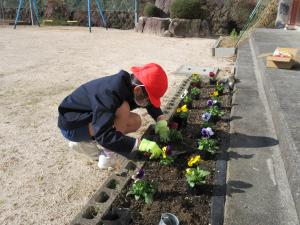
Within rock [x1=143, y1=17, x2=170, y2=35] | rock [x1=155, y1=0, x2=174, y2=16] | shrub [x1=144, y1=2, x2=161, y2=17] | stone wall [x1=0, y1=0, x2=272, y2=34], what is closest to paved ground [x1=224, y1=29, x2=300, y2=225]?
rock [x1=143, y1=17, x2=170, y2=35]

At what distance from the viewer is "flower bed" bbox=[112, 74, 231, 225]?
2318 millimetres

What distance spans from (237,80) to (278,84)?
97 cm

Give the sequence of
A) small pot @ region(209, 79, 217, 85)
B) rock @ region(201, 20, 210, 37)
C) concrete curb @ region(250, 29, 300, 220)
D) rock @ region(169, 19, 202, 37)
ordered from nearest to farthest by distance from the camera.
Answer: concrete curb @ region(250, 29, 300, 220)
small pot @ region(209, 79, 217, 85)
rock @ region(169, 19, 202, 37)
rock @ region(201, 20, 210, 37)

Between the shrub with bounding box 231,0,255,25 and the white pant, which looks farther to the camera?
the shrub with bounding box 231,0,255,25

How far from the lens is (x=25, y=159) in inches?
131

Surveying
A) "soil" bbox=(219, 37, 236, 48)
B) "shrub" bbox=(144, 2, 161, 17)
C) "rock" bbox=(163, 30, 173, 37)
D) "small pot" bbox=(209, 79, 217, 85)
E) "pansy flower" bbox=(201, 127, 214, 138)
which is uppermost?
"shrub" bbox=(144, 2, 161, 17)

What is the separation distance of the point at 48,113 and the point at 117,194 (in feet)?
7.69

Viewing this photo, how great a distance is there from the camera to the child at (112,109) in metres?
2.65

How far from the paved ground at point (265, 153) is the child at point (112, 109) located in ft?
2.19

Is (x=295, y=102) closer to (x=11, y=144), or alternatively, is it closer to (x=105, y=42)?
(x=11, y=144)

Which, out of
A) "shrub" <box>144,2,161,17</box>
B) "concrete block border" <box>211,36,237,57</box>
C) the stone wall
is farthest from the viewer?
"shrub" <box>144,2,161,17</box>

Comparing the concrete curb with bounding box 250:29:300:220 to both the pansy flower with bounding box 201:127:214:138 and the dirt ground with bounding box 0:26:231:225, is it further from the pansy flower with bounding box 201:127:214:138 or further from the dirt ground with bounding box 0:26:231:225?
the dirt ground with bounding box 0:26:231:225

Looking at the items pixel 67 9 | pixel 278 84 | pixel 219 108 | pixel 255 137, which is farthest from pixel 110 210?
pixel 67 9

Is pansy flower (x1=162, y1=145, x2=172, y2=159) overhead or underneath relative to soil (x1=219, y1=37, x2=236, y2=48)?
underneath
